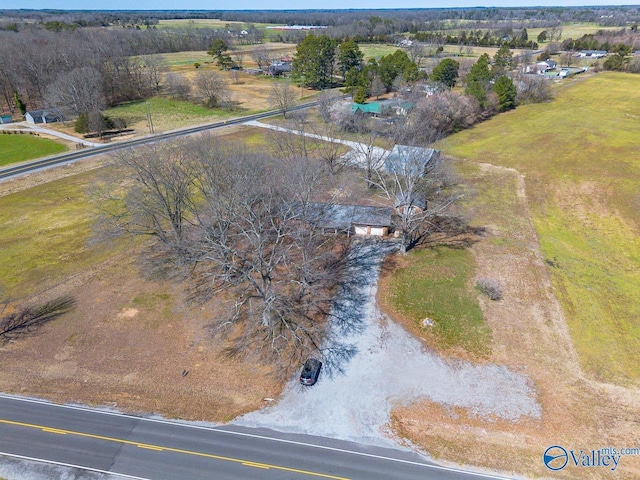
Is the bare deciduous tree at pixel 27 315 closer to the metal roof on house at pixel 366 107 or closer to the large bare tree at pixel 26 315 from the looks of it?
the large bare tree at pixel 26 315

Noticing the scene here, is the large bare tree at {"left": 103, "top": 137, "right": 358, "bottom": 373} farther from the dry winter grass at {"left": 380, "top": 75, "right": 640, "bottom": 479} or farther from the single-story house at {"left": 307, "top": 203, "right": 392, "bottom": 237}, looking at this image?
the dry winter grass at {"left": 380, "top": 75, "right": 640, "bottom": 479}

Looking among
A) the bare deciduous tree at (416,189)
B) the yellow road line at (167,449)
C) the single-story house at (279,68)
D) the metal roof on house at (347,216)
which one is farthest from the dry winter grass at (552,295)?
the single-story house at (279,68)

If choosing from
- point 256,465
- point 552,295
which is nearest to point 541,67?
point 552,295

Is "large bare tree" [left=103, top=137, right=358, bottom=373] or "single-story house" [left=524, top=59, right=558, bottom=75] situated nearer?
"large bare tree" [left=103, top=137, right=358, bottom=373]

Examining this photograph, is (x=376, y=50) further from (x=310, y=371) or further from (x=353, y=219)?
(x=310, y=371)

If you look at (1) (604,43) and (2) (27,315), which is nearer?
(2) (27,315)

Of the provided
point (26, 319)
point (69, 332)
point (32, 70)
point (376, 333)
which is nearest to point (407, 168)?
point (376, 333)

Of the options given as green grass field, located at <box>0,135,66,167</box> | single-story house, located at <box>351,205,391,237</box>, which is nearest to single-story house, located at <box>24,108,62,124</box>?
green grass field, located at <box>0,135,66,167</box>
